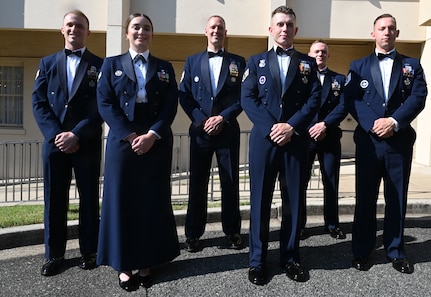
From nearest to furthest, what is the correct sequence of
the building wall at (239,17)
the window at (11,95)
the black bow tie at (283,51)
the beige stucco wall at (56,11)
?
1. the black bow tie at (283,51)
2. the building wall at (239,17)
3. the beige stucco wall at (56,11)
4. the window at (11,95)

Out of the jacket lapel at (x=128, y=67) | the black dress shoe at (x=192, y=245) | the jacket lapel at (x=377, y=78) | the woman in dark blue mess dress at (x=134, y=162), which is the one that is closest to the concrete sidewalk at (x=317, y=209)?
the black dress shoe at (x=192, y=245)

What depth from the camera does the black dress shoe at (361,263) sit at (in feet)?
13.5

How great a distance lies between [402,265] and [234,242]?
1.62m

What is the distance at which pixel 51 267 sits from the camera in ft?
13.2

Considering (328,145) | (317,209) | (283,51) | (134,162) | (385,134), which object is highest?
(283,51)

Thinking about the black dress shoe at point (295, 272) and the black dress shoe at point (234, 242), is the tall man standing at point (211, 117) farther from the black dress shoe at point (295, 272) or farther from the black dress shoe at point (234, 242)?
the black dress shoe at point (295, 272)

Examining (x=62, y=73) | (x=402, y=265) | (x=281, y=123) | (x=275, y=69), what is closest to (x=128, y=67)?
(x=62, y=73)

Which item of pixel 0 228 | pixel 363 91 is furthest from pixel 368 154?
pixel 0 228

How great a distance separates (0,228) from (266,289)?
10.5ft

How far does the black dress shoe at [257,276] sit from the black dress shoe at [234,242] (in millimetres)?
768

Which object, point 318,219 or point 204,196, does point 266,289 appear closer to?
point 204,196

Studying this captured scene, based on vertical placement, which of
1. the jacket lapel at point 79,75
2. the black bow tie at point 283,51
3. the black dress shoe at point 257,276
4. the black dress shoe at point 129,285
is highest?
the black bow tie at point 283,51

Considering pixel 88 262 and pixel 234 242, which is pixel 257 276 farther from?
pixel 88 262

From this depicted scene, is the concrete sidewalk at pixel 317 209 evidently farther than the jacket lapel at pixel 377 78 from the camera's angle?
Yes
